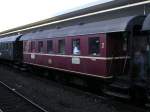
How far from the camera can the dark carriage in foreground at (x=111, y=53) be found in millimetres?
10750

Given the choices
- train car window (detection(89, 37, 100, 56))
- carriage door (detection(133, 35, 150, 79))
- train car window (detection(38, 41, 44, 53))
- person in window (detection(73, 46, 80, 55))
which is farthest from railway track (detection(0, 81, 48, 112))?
train car window (detection(38, 41, 44, 53))

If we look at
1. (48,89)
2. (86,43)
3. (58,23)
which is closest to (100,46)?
(86,43)

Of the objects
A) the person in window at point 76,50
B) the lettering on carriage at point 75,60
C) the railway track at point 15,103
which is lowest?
the railway track at point 15,103

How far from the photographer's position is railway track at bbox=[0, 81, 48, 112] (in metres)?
10.8

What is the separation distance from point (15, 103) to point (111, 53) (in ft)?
13.3

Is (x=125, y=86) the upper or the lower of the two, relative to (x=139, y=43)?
lower

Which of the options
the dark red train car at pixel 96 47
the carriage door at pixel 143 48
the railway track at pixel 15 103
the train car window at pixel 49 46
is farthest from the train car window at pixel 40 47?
the carriage door at pixel 143 48

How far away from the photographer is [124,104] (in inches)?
433

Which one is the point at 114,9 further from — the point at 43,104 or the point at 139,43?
the point at 43,104

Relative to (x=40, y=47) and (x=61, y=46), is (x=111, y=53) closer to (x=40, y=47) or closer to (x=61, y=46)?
(x=61, y=46)

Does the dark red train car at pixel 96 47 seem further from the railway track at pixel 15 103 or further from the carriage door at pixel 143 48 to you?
the railway track at pixel 15 103

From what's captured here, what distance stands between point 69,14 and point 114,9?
802 cm

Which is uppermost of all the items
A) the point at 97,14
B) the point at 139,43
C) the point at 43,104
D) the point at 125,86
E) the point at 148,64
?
the point at 97,14

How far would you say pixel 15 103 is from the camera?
12016 mm
